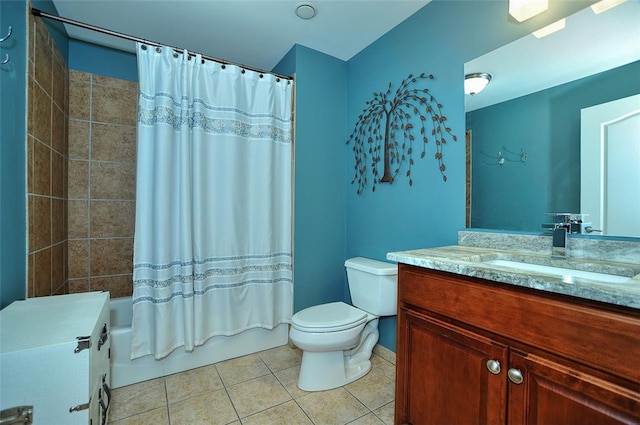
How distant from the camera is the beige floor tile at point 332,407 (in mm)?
1437

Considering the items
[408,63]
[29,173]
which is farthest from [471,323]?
[29,173]

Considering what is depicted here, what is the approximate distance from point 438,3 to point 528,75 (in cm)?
72

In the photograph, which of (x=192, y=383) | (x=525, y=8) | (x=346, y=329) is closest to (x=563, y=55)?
(x=525, y=8)

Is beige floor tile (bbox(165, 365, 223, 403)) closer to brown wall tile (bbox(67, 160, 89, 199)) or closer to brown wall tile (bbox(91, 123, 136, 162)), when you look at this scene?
brown wall tile (bbox(67, 160, 89, 199))

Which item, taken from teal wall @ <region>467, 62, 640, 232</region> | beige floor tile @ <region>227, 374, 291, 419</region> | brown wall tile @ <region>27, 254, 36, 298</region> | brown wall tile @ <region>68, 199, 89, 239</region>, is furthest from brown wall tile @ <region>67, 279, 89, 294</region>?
teal wall @ <region>467, 62, 640, 232</region>

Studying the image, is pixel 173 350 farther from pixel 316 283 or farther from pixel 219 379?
pixel 316 283

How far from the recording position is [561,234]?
45.7 inches

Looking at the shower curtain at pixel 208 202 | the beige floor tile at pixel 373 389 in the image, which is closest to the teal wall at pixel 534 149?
the beige floor tile at pixel 373 389

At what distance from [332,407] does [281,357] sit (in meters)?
0.62

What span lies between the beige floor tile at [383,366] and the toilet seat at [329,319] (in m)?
0.41

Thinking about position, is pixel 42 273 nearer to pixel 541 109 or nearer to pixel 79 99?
pixel 79 99

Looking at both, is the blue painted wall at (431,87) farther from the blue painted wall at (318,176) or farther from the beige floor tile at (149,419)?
the beige floor tile at (149,419)

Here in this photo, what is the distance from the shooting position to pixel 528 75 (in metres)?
1.38

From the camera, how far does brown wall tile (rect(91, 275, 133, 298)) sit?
7.22 feet
